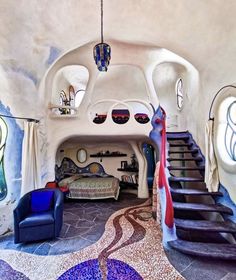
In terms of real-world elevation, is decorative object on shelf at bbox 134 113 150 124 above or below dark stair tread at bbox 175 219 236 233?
above

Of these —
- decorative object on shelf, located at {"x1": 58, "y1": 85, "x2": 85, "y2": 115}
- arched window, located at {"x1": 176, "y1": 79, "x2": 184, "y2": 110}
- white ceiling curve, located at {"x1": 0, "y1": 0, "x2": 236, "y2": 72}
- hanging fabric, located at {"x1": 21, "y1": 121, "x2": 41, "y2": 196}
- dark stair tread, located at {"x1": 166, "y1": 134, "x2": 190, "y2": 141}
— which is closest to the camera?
white ceiling curve, located at {"x1": 0, "y1": 0, "x2": 236, "y2": 72}

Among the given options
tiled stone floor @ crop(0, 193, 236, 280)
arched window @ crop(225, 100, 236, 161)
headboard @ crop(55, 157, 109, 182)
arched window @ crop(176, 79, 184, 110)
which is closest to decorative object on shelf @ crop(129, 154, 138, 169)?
headboard @ crop(55, 157, 109, 182)

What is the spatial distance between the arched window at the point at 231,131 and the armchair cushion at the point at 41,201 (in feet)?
12.0

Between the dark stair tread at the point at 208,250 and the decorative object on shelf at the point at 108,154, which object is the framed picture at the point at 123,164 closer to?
the decorative object on shelf at the point at 108,154

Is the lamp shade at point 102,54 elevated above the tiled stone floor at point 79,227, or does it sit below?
above

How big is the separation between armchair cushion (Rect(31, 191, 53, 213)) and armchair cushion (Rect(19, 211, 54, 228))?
10.0 inches

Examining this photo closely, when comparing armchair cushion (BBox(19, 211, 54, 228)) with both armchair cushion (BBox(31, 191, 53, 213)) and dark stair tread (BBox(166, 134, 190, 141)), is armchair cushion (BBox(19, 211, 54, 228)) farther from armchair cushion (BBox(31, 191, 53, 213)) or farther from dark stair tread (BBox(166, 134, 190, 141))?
dark stair tread (BBox(166, 134, 190, 141))

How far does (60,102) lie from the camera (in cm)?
725

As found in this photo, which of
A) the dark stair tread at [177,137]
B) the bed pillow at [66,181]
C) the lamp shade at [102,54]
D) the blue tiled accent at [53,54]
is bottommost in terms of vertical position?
the bed pillow at [66,181]

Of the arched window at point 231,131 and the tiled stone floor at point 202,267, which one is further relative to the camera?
the arched window at point 231,131

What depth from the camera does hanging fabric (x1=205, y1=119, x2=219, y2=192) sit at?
3706 mm

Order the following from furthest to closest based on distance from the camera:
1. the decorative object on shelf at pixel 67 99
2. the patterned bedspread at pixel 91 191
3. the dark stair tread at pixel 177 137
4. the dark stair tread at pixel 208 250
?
the decorative object on shelf at pixel 67 99 → the patterned bedspread at pixel 91 191 → the dark stair tread at pixel 177 137 → the dark stair tread at pixel 208 250

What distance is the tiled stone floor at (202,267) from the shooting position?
243 cm

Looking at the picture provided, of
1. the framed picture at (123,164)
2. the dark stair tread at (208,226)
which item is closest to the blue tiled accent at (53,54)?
the dark stair tread at (208,226)
